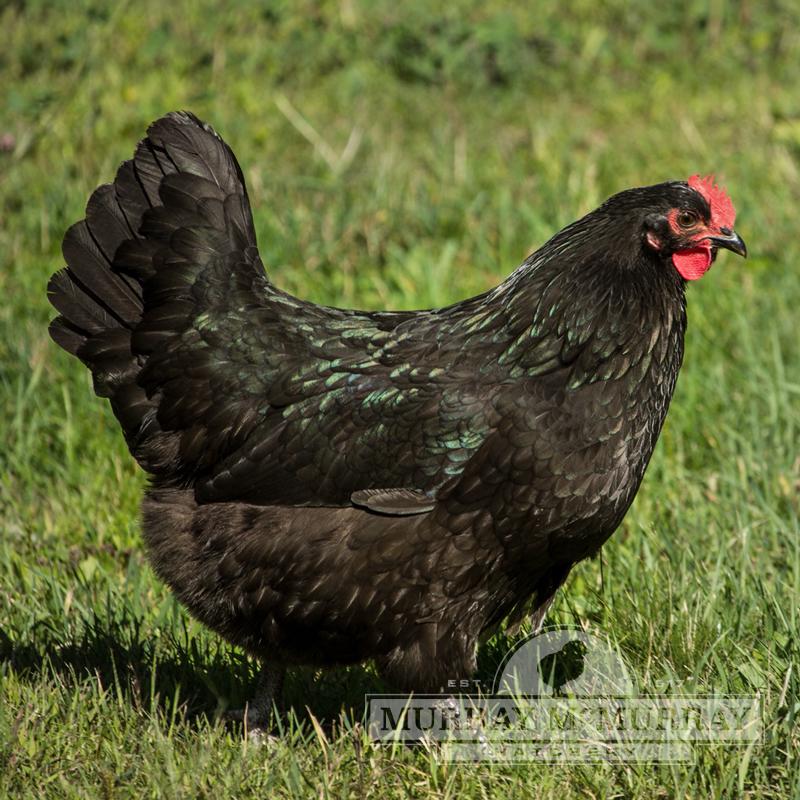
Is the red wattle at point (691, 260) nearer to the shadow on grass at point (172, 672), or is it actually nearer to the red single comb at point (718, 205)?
the red single comb at point (718, 205)

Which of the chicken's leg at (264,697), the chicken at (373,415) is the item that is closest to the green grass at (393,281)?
the chicken's leg at (264,697)

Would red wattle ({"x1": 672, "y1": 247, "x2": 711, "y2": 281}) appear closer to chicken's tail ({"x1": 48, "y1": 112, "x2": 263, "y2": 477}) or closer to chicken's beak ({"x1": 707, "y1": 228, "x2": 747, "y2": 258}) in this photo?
chicken's beak ({"x1": 707, "y1": 228, "x2": 747, "y2": 258})

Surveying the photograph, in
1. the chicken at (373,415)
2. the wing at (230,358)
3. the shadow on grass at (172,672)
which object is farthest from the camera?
the shadow on grass at (172,672)

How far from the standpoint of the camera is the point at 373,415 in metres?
3.37

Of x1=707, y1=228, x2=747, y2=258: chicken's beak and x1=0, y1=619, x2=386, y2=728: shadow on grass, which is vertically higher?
x1=707, y1=228, x2=747, y2=258: chicken's beak

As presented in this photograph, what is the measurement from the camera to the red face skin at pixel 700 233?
337 centimetres

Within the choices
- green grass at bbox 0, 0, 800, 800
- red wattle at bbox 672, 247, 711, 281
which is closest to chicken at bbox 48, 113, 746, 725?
red wattle at bbox 672, 247, 711, 281

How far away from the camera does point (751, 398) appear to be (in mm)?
5023

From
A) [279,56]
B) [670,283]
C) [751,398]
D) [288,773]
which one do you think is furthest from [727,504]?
[279,56]

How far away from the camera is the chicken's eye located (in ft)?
11.0

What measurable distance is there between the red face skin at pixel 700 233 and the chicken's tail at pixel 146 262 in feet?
4.40

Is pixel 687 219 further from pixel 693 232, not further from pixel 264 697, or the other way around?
pixel 264 697

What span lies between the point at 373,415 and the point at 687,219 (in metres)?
1.06

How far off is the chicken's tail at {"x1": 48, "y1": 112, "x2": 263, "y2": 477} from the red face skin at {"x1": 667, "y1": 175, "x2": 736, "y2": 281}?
134 centimetres
